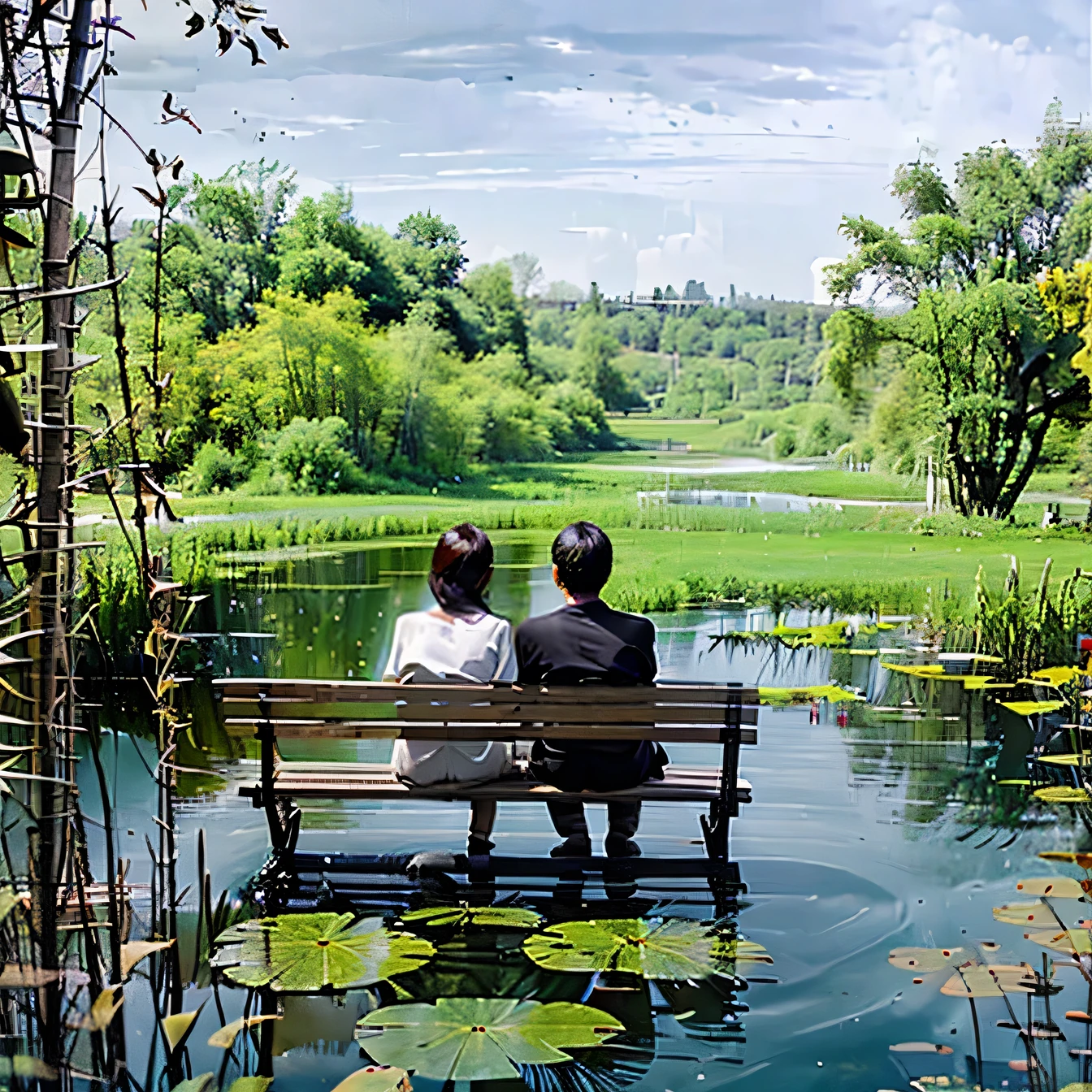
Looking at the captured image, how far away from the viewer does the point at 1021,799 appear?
17.5 ft

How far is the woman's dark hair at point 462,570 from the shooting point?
13.3 feet

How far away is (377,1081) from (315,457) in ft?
16.6

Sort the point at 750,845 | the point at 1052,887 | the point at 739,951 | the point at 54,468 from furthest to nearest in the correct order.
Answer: the point at 750,845 < the point at 1052,887 < the point at 739,951 < the point at 54,468

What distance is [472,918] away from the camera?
3777mm

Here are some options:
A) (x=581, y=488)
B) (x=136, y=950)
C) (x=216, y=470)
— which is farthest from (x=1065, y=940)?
(x=216, y=470)

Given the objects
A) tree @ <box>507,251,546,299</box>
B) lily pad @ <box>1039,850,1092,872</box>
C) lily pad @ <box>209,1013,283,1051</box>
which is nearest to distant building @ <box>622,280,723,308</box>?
tree @ <box>507,251,546,299</box>

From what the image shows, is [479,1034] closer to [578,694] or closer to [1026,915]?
[578,694]

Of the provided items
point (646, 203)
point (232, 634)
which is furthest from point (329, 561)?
point (646, 203)

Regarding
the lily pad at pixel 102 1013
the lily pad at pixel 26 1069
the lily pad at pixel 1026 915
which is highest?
the lily pad at pixel 26 1069

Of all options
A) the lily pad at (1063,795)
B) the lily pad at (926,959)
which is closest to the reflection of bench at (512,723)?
the lily pad at (926,959)

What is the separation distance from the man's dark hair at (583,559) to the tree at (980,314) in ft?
13.3

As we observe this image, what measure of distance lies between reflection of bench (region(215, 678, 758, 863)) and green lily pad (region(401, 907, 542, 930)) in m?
0.31

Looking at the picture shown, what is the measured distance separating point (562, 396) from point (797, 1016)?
15.8 feet

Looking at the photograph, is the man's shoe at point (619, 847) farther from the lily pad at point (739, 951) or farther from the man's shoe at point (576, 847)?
the lily pad at point (739, 951)
